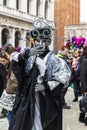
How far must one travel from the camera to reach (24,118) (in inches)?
186

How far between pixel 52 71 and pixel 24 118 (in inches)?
23.5

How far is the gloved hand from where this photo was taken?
186 inches

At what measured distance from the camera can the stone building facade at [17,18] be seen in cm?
3569

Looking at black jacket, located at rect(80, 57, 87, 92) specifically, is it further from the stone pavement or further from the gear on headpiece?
the gear on headpiece

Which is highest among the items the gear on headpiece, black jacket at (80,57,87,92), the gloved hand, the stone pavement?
the gear on headpiece

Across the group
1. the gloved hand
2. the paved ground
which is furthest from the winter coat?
the paved ground

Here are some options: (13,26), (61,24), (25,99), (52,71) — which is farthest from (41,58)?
(61,24)

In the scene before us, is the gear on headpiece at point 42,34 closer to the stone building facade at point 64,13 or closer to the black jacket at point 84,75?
the black jacket at point 84,75

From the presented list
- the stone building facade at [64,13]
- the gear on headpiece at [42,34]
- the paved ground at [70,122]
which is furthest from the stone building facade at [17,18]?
the gear on headpiece at [42,34]

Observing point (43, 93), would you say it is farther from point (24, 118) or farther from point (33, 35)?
point (33, 35)

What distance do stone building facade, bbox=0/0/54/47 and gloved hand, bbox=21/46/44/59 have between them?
29412mm

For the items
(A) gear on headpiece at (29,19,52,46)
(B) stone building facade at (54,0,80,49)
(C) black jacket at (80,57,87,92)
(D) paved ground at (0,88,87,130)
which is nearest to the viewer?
(A) gear on headpiece at (29,19,52,46)

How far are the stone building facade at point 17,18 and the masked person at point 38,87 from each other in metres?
29.3

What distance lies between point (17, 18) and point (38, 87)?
33.4m
